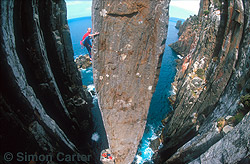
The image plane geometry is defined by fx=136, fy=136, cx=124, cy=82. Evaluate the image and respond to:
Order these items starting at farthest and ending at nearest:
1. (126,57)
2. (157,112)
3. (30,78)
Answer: (157,112), (30,78), (126,57)

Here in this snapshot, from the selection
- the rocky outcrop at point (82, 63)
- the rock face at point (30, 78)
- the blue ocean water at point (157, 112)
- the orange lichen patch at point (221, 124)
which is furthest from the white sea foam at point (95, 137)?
the rocky outcrop at point (82, 63)

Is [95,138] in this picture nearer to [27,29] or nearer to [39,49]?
→ [39,49]

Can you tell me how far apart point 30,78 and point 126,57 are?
24.1 ft

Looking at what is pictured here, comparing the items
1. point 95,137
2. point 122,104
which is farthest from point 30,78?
point 95,137

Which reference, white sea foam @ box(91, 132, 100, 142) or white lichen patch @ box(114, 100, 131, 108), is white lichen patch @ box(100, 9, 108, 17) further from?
A: white sea foam @ box(91, 132, 100, 142)

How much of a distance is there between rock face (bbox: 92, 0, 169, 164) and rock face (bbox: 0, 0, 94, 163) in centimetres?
412

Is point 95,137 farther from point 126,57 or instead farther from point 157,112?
point 126,57

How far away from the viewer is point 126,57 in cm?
549

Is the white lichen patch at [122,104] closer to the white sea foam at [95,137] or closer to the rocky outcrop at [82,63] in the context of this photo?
the white sea foam at [95,137]

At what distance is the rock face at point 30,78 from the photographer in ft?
21.3

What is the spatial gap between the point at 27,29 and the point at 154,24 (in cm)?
822

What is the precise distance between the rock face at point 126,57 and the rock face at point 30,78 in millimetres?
4121

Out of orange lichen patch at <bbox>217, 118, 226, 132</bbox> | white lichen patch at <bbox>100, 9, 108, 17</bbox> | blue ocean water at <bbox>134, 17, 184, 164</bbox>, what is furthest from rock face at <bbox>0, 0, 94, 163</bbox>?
orange lichen patch at <bbox>217, 118, 226, 132</bbox>

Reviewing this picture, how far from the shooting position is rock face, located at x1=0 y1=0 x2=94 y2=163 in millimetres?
6500
